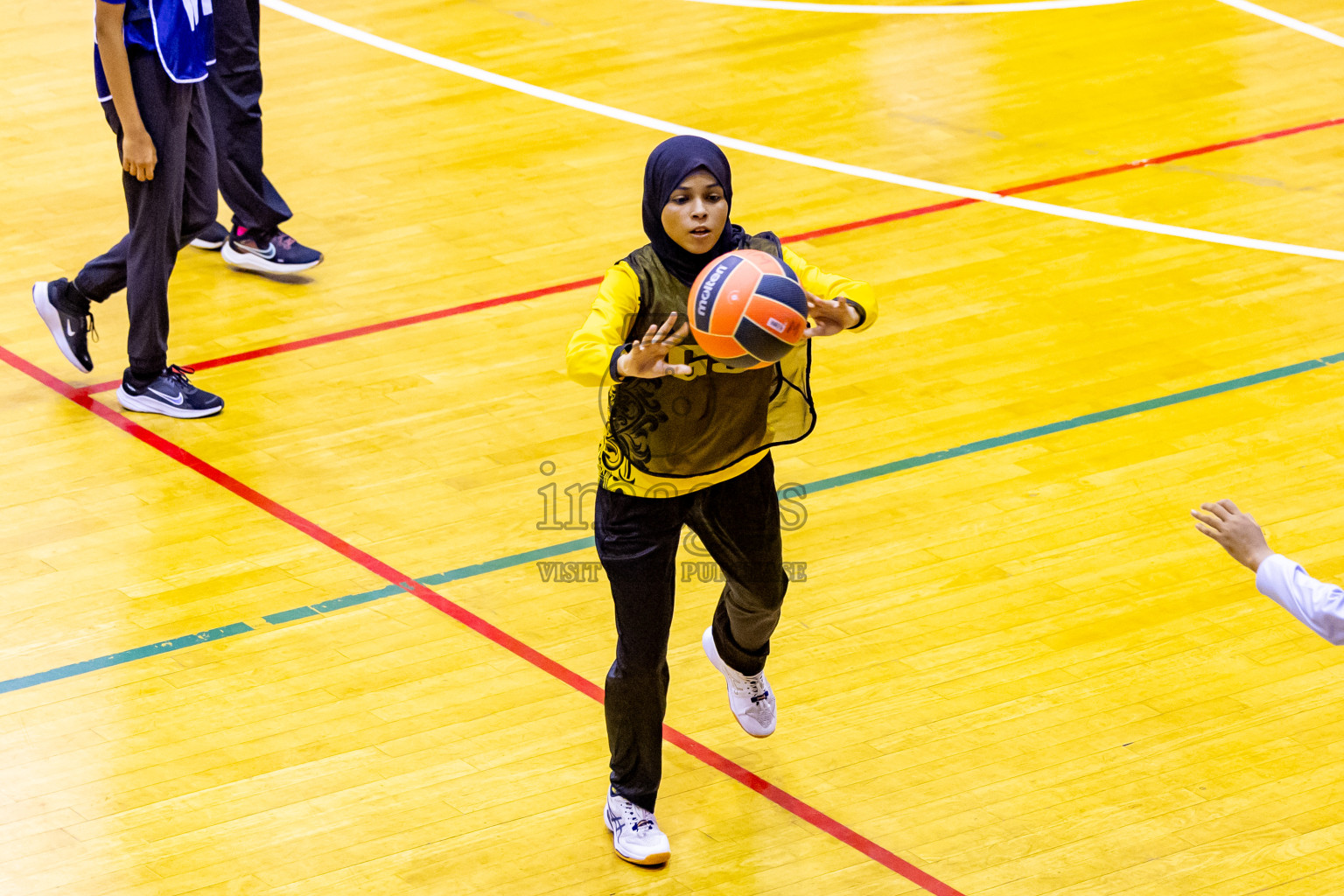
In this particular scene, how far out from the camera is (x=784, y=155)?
369 inches

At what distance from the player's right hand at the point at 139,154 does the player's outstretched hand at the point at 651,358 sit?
3.10 metres

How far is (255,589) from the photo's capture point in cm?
584

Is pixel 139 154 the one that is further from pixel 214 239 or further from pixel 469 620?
pixel 469 620

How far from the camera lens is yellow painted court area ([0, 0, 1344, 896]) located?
4777mm

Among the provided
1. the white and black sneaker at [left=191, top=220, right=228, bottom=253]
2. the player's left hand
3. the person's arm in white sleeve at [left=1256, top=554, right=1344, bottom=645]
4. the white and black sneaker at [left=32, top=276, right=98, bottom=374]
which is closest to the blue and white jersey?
the white and black sneaker at [left=32, top=276, right=98, bottom=374]

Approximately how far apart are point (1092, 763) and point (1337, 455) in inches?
85.4

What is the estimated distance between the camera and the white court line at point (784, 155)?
8336mm

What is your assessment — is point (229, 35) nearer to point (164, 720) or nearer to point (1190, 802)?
point (164, 720)

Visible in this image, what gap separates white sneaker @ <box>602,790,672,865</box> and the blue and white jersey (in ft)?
10.8

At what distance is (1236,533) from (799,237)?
4696mm

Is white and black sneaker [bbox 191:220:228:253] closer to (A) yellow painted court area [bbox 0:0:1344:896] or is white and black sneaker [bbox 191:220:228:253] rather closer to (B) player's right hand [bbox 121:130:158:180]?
(A) yellow painted court area [bbox 0:0:1344:896]

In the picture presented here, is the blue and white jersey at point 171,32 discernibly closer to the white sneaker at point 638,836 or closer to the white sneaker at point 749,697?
the white sneaker at point 749,697

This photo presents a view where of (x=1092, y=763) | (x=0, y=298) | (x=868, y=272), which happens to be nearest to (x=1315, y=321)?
(x=868, y=272)

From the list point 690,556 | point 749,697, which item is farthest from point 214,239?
point 749,697
